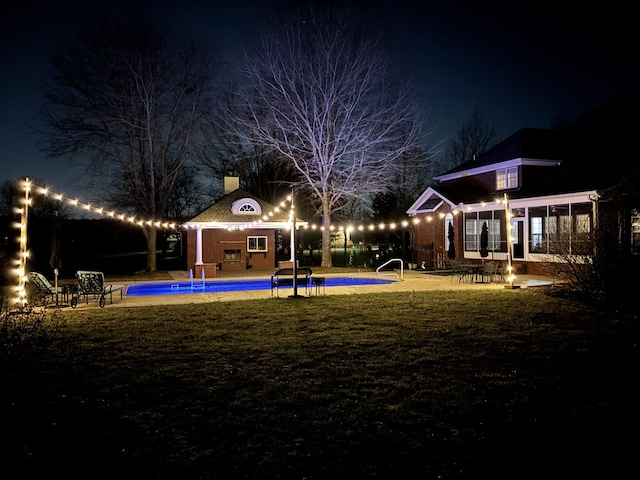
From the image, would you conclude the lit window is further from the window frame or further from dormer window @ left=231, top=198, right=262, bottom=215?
dormer window @ left=231, top=198, right=262, bottom=215

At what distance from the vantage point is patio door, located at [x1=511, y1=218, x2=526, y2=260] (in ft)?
65.6

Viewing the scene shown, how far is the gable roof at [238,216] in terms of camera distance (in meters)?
23.1

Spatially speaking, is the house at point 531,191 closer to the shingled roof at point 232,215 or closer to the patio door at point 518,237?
the patio door at point 518,237

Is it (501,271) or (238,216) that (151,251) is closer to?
(238,216)

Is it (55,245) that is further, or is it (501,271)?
(501,271)

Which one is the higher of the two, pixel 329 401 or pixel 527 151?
pixel 527 151

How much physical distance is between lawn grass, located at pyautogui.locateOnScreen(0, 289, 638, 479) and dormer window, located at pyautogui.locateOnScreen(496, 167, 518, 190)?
1419 cm

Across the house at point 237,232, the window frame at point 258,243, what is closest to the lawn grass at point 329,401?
the house at point 237,232

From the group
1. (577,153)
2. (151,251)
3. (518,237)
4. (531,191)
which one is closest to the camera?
(531,191)

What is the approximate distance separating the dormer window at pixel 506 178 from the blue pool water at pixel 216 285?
27.2ft

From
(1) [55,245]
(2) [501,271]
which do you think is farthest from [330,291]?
(1) [55,245]

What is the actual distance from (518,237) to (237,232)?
14.1m

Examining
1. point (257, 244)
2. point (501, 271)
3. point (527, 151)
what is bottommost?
point (501, 271)

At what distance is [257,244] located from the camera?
84.4 feet
